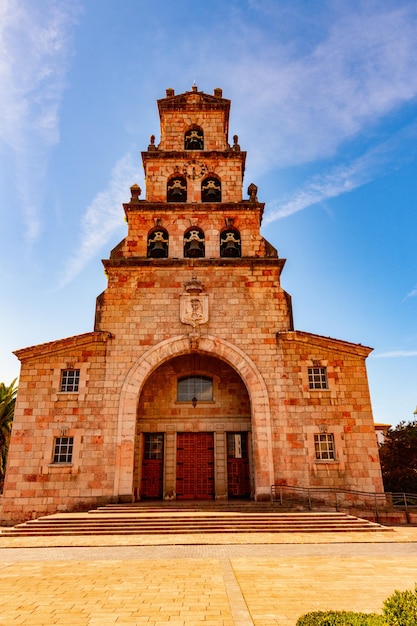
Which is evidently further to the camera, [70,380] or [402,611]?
[70,380]

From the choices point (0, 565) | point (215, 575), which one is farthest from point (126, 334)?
point (215, 575)

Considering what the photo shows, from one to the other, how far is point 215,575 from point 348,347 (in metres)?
12.5

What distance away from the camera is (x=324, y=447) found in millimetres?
17031

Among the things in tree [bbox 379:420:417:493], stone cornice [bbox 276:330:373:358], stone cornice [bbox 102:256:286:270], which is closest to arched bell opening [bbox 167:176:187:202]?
stone cornice [bbox 102:256:286:270]

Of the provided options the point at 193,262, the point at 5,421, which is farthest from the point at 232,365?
the point at 5,421

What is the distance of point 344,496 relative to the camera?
16266 mm

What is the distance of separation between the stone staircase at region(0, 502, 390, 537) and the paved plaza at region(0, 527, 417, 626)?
878 millimetres

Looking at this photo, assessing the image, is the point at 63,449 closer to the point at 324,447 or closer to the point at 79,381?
the point at 79,381

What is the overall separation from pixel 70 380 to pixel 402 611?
15.9 metres

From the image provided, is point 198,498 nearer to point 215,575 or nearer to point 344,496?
point 344,496

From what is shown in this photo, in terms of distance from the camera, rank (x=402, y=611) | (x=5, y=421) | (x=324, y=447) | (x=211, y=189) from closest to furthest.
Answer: (x=402, y=611)
(x=324, y=447)
(x=211, y=189)
(x=5, y=421)

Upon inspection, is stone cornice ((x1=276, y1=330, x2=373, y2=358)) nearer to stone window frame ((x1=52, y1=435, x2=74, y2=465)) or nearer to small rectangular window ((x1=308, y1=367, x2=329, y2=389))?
small rectangular window ((x1=308, y1=367, x2=329, y2=389))

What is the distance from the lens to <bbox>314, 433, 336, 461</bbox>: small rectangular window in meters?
16.9

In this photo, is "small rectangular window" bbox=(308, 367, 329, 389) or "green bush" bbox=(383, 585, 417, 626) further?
"small rectangular window" bbox=(308, 367, 329, 389)
